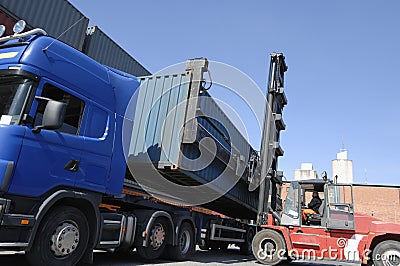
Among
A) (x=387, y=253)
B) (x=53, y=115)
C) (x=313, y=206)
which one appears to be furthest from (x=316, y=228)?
(x=53, y=115)

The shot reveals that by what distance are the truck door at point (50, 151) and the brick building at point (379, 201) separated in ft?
110

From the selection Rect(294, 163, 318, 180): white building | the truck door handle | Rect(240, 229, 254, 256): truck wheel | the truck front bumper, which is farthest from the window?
Rect(294, 163, 318, 180): white building

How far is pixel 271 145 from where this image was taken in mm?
10289

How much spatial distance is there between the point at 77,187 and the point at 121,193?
108 centimetres

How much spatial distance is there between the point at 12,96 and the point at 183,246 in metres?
4.92

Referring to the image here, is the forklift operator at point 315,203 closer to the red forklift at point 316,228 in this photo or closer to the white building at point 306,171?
the red forklift at point 316,228

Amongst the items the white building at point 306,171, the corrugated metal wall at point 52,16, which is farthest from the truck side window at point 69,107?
the white building at point 306,171

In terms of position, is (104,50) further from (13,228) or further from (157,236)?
(13,228)

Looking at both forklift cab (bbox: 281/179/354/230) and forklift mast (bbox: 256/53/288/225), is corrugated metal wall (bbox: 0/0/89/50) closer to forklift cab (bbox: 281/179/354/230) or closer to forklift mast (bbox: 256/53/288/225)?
forklift mast (bbox: 256/53/288/225)

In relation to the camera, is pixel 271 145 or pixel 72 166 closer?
pixel 72 166

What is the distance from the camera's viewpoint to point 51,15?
8805mm

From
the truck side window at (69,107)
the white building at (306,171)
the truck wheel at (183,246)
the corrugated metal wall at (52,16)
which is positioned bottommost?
the truck wheel at (183,246)

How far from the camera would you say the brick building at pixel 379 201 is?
33.2m

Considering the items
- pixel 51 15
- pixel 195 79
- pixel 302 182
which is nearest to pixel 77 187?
pixel 195 79
